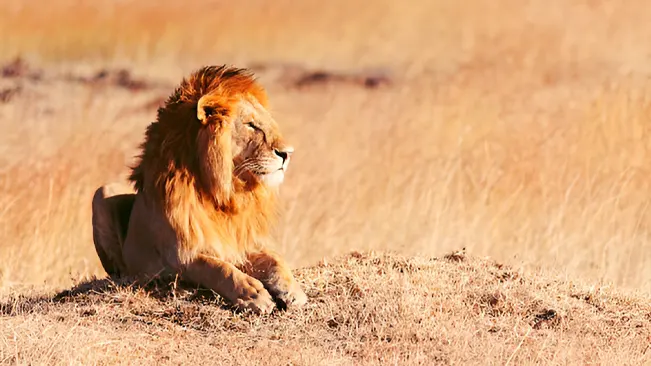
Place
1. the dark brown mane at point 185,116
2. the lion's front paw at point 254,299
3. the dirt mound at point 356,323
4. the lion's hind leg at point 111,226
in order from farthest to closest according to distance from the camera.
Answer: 1. the lion's hind leg at point 111,226
2. the dark brown mane at point 185,116
3. the lion's front paw at point 254,299
4. the dirt mound at point 356,323

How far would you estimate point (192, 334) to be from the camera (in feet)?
22.3

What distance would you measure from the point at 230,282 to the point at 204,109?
42.1 inches

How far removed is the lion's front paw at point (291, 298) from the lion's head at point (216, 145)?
662 millimetres

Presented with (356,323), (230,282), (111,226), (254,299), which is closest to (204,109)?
(230,282)

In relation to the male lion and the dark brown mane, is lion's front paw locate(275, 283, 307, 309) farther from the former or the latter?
the dark brown mane

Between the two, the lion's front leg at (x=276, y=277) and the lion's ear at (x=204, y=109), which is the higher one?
the lion's ear at (x=204, y=109)

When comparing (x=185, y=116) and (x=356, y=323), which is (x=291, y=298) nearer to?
(x=356, y=323)

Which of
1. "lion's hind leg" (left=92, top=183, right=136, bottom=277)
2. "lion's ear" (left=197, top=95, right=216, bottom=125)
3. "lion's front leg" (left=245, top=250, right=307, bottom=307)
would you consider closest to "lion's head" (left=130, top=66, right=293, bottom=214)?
"lion's ear" (left=197, top=95, right=216, bottom=125)

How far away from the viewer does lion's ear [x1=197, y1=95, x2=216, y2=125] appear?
7.36m

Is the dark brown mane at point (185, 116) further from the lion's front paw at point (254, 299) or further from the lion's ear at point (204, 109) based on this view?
the lion's front paw at point (254, 299)

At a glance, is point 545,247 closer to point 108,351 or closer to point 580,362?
point 580,362

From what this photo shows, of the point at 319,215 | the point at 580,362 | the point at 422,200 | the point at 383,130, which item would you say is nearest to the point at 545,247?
the point at 422,200

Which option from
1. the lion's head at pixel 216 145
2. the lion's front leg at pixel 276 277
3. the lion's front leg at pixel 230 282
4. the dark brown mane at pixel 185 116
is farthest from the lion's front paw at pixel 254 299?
the dark brown mane at pixel 185 116

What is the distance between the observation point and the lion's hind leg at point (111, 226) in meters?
8.45
